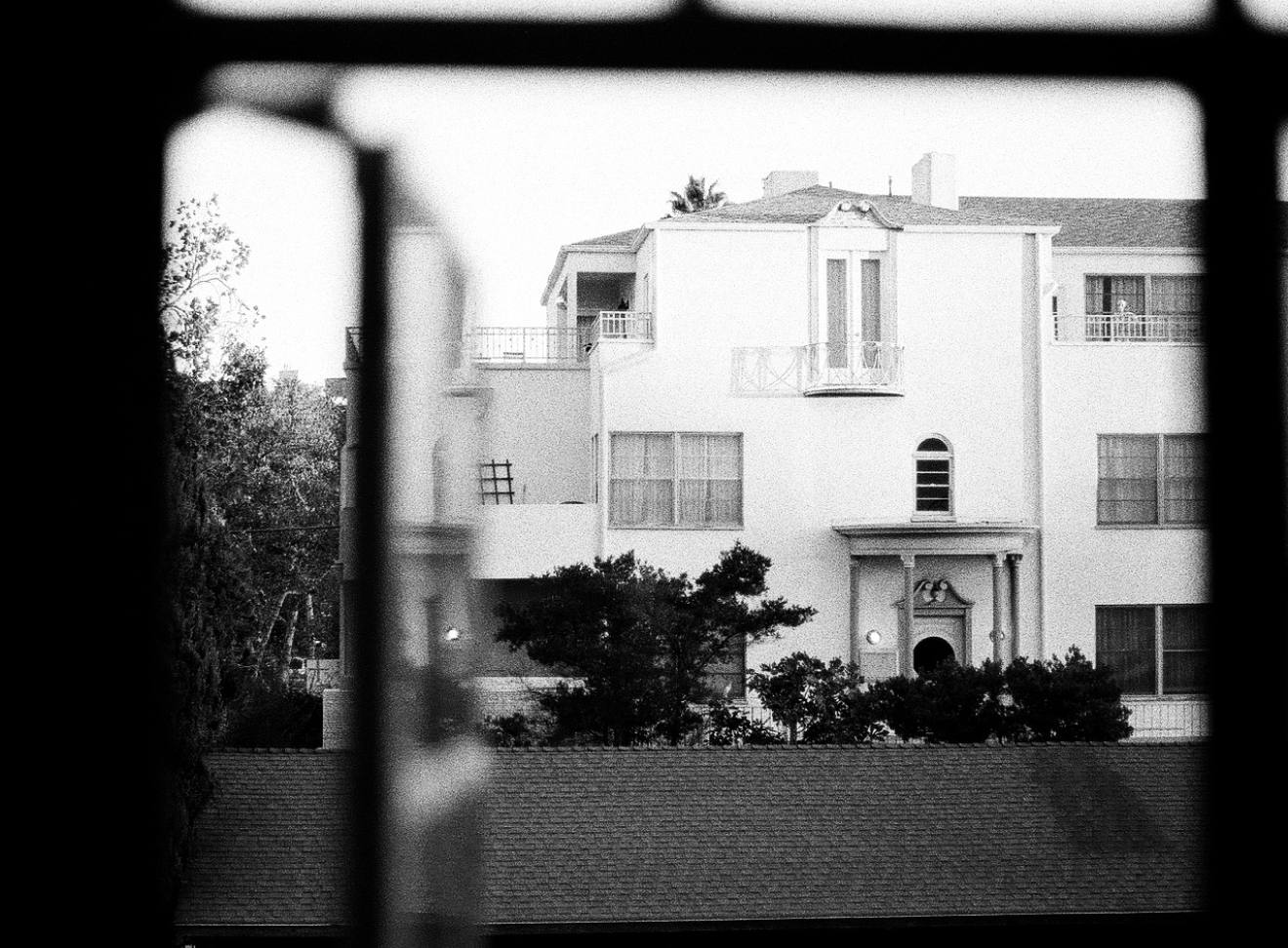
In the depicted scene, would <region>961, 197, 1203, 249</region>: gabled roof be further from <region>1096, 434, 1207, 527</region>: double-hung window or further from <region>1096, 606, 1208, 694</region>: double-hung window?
<region>1096, 606, 1208, 694</region>: double-hung window

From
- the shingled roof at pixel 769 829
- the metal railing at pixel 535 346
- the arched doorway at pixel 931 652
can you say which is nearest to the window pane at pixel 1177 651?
the arched doorway at pixel 931 652

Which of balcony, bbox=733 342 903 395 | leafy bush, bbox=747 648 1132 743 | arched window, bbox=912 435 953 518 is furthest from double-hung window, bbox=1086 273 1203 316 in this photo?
leafy bush, bbox=747 648 1132 743

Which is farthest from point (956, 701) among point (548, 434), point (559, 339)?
point (559, 339)

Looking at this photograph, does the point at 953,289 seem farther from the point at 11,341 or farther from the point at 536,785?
the point at 11,341

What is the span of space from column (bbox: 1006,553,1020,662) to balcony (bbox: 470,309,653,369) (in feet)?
16.1

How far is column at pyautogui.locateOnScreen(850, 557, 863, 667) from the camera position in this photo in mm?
19312

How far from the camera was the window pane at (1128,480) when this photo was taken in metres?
20.5

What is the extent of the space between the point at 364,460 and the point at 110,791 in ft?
1.44

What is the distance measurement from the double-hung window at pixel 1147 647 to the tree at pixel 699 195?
56.3ft

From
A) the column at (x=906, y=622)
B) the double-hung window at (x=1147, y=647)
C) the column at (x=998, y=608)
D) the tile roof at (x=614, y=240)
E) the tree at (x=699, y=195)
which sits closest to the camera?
the column at (x=906, y=622)

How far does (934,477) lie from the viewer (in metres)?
20.4

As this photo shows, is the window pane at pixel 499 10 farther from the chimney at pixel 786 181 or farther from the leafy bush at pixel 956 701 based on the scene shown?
the chimney at pixel 786 181

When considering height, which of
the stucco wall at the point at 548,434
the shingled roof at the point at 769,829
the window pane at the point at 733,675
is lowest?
the shingled roof at the point at 769,829

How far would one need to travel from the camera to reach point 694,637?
16984 millimetres
